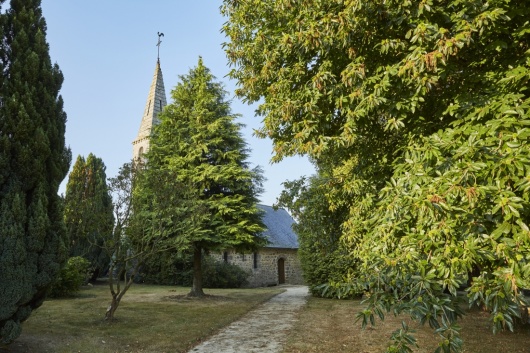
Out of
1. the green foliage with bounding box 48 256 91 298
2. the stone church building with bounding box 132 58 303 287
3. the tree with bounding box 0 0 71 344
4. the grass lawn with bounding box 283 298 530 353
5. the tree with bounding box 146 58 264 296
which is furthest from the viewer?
the stone church building with bounding box 132 58 303 287

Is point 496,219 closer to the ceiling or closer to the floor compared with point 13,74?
closer to the floor

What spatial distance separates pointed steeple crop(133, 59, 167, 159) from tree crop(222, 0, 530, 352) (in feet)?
81.7

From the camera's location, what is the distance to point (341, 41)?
16.4 feet

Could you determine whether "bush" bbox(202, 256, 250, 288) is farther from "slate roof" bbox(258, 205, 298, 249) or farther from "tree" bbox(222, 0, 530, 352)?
"tree" bbox(222, 0, 530, 352)

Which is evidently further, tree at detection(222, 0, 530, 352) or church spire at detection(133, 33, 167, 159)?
church spire at detection(133, 33, 167, 159)

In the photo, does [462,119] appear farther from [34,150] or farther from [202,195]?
[202,195]

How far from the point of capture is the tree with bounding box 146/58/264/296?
15711mm

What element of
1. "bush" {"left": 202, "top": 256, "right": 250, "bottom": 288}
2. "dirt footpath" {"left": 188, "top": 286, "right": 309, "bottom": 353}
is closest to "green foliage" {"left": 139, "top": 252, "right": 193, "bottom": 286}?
"bush" {"left": 202, "top": 256, "right": 250, "bottom": 288}

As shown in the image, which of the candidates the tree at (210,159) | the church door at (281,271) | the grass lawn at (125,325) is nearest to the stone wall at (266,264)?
the church door at (281,271)

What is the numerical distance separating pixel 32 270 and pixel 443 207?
677 cm

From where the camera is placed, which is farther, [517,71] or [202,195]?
[202,195]

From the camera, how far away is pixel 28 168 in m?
6.70

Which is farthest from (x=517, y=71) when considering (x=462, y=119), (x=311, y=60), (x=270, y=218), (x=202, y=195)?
(x=270, y=218)

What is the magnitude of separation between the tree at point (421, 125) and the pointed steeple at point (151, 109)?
24905 mm
